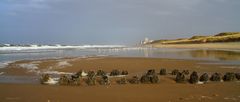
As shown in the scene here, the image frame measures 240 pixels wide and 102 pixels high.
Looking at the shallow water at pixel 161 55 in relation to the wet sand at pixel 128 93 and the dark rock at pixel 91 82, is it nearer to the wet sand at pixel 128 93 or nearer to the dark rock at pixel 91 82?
the dark rock at pixel 91 82

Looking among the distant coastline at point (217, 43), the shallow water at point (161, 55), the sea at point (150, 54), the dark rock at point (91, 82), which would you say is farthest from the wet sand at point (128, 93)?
the distant coastline at point (217, 43)

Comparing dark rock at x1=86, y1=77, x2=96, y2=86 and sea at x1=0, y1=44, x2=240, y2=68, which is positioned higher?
sea at x1=0, y1=44, x2=240, y2=68

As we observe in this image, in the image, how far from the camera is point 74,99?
1012cm

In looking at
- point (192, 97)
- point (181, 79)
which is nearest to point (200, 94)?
point (192, 97)

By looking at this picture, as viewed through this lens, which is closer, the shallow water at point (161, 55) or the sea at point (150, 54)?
the shallow water at point (161, 55)

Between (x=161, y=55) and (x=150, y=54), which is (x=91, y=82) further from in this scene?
(x=150, y=54)

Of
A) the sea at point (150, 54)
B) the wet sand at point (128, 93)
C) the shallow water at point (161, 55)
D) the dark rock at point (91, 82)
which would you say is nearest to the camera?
the wet sand at point (128, 93)

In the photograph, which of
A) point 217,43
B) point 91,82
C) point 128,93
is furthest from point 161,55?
point 217,43

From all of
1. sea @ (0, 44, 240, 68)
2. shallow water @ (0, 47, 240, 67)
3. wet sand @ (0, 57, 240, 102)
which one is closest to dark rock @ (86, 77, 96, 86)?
wet sand @ (0, 57, 240, 102)

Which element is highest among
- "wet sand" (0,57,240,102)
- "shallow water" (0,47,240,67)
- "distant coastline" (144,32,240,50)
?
"distant coastline" (144,32,240,50)

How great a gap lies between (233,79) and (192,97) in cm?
450

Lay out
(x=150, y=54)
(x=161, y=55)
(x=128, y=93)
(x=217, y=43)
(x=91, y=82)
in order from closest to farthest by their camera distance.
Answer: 1. (x=128, y=93)
2. (x=91, y=82)
3. (x=161, y=55)
4. (x=150, y=54)
5. (x=217, y=43)

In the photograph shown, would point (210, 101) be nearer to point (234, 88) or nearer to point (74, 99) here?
point (234, 88)

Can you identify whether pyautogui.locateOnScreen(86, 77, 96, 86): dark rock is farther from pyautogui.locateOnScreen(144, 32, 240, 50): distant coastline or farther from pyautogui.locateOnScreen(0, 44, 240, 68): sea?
pyautogui.locateOnScreen(144, 32, 240, 50): distant coastline
